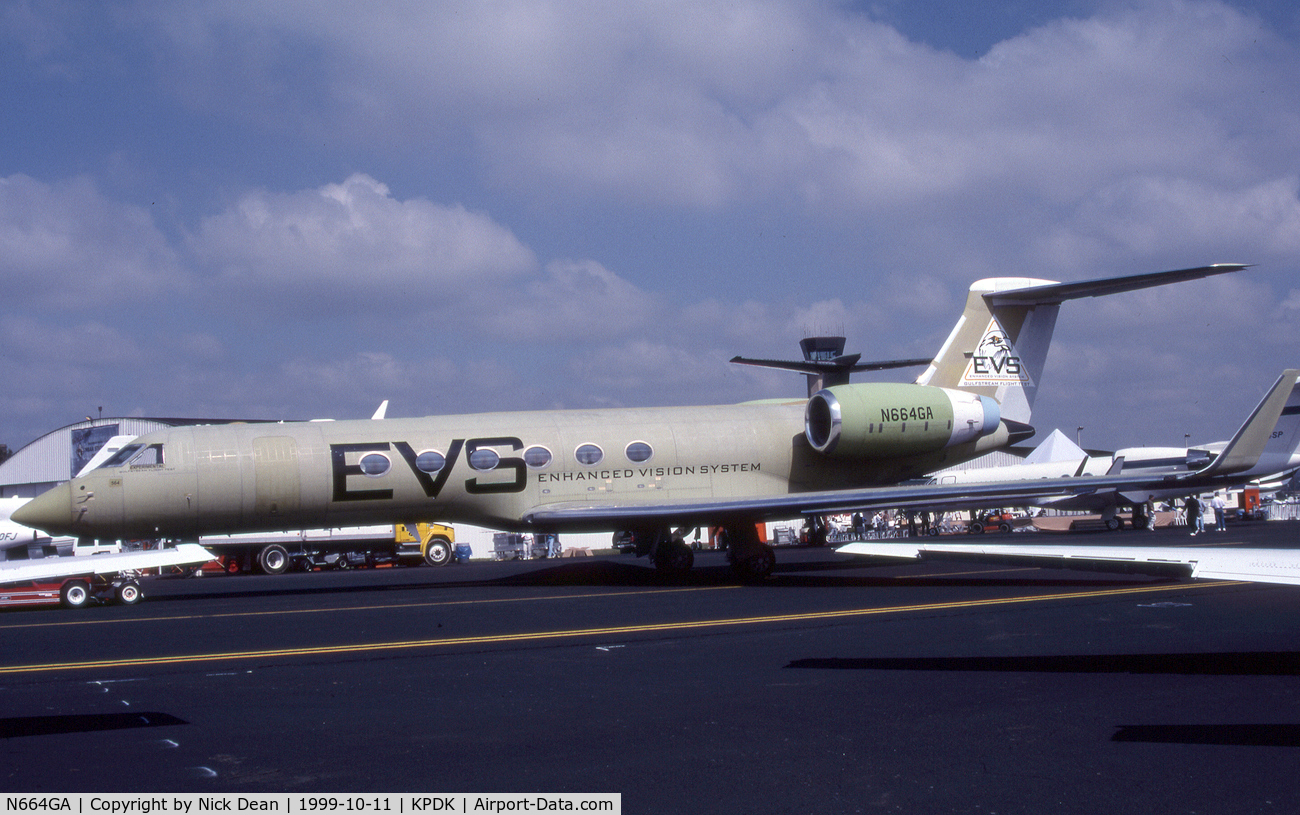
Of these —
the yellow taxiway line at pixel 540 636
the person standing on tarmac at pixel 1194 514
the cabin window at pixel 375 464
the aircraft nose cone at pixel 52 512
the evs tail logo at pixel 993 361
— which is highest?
the evs tail logo at pixel 993 361

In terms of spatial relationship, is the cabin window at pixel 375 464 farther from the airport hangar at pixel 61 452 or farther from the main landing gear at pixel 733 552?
the airport hangar at pixel 61 452

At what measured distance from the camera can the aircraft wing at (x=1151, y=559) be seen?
226 inches

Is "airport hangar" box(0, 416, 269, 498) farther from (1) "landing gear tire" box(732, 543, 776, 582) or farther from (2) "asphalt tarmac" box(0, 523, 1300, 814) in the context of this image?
(2) "asphalt tarmac" box(0, 523, 1300, 814)

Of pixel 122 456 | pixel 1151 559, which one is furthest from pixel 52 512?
pixel 1151 559

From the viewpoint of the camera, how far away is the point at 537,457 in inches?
671

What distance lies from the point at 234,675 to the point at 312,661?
79cm

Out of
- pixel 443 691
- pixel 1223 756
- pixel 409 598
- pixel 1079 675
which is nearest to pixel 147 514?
pixel 409 598

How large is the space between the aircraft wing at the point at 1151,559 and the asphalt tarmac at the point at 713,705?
2.74ft

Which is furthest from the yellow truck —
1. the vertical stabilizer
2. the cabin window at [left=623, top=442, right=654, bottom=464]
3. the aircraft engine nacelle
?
the vertical stabilizer

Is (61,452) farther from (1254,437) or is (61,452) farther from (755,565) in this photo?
(1254,437)

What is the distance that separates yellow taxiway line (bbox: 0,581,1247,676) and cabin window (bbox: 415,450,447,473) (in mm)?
6554

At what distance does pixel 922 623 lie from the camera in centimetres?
1034

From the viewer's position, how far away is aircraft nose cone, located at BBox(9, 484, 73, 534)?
1552 centimetres

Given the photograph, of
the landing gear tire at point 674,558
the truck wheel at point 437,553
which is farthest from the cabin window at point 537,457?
the truck wheel at point 437,553
